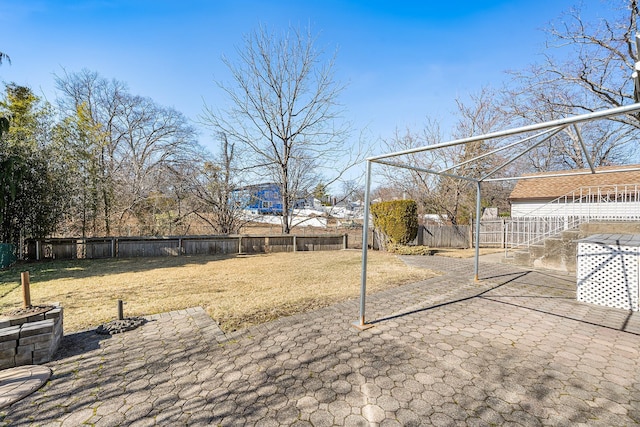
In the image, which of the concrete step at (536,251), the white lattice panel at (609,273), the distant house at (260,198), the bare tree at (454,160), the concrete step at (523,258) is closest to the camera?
the white lattice panel at (609,273)

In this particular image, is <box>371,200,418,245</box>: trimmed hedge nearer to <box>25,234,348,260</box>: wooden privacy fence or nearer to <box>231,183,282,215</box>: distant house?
<box>25,234,348,260</box>: wooden privacy fence

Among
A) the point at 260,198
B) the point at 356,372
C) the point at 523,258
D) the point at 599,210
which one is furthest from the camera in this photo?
the point at 260,198

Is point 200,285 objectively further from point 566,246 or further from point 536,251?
point 566,246

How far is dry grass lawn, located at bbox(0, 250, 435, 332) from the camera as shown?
14.0 feet

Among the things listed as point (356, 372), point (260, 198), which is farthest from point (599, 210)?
point (260, 198)

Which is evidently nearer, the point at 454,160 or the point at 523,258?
the point at 523,258

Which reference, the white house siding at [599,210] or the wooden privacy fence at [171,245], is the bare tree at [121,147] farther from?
the white house siding at [599,210]

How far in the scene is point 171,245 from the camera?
10133 mm

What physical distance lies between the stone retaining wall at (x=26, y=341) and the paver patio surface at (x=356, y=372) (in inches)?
7.2

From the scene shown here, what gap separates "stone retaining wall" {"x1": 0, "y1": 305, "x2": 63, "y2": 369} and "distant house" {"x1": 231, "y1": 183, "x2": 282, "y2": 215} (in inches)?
384

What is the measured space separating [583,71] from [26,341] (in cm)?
1666

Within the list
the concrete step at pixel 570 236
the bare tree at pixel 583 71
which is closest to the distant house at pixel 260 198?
the concrete step at pixel 570 236

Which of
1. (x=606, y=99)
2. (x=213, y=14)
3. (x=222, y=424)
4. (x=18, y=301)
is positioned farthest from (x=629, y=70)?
(x=18, y=301)

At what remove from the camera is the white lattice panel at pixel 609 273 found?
4.21 m
